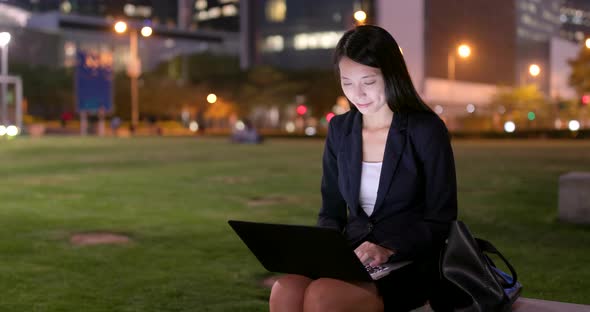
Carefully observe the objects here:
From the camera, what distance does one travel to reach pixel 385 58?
3.41 meters

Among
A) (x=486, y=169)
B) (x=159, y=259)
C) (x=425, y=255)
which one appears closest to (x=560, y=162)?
(x=486, y=169)

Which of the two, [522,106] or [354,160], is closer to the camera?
[354,160]

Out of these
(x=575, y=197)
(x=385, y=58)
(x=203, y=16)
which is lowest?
(x=575, y=197)

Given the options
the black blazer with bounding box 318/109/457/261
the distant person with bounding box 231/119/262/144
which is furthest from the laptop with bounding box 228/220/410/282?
the distant person with bounding box 231/119/262/144

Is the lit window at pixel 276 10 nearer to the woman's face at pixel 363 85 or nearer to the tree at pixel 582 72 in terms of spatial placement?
the tree at pixel 582 72

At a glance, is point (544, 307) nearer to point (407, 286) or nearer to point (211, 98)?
point (407, 286)

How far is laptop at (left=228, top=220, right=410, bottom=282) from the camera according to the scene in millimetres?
2945

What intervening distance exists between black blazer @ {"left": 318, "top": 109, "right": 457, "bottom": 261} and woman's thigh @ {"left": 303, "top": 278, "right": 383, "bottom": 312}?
30 centimetres

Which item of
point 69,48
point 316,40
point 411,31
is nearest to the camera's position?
point 411,31

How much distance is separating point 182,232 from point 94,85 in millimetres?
41821

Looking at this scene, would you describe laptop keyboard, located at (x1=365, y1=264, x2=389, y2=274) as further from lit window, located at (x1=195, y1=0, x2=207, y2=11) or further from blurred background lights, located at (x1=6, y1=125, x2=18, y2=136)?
lit window, located at (x1=195, y1=0, x2=207, y2=11)

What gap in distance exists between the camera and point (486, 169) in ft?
66.3

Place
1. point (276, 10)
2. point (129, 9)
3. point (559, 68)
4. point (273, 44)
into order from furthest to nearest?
point (129, 9) → point (559, 68) → point (273, 44) → point (276, 10)

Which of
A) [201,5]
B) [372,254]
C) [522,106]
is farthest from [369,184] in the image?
[201,5]
